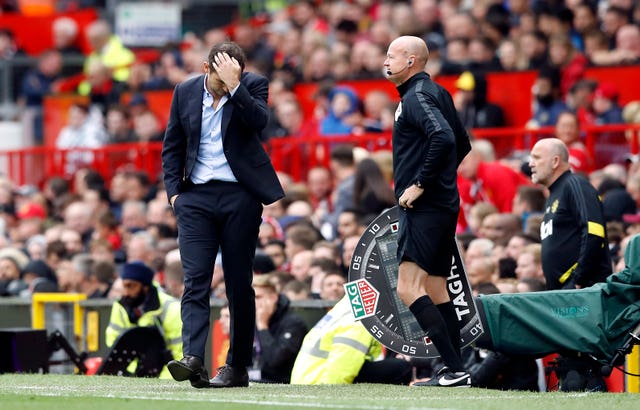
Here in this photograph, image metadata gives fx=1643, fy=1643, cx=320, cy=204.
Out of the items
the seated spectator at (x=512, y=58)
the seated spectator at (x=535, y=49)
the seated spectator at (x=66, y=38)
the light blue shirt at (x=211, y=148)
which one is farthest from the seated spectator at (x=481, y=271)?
the seated spectator at (x=66, y=38)

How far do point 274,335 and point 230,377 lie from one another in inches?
93.3

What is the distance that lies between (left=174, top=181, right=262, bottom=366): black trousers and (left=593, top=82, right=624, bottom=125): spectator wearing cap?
7.31 meters

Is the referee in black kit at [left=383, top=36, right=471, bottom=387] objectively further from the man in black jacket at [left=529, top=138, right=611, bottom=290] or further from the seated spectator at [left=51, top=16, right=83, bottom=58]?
the seated spectator at [left=51, top=16, right=83, bottom=58]

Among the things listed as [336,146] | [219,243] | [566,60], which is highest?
Result: [566,60]

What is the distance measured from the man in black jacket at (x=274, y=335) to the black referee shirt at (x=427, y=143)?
8.52 ft

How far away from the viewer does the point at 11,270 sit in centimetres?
1720

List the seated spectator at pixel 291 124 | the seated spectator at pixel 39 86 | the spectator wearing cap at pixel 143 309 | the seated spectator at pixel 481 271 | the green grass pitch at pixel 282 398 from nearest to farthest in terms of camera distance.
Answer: the green grass pitch at pixel 282 398, the seated spectator at pixel 481 271, the spectator wearing cap at pixel 143 309, the seated spectator at pixel 291 124, the seated spectator at pixel 39 86

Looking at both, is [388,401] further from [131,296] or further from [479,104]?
[479,104]

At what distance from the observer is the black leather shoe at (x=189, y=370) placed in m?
9.44

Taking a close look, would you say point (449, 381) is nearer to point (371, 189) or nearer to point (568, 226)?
point (568, 226)

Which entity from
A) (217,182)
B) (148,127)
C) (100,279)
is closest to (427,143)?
(217,182)

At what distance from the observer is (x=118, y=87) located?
24.2m

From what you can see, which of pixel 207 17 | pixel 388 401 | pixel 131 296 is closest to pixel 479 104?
pixel 131 296

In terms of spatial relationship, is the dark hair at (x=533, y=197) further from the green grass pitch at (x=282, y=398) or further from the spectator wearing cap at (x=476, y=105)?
the green grass pitch at (x=282, y=398)
